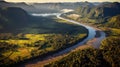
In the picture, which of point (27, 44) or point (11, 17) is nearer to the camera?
point (27, 44)

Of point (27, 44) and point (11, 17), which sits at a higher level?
point (11, 17)

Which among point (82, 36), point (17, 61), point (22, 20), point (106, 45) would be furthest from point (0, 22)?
point (106, 45)

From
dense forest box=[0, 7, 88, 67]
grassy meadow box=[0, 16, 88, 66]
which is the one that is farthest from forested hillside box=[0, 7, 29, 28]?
grassy meadow box=[0, 16, 88, 66]

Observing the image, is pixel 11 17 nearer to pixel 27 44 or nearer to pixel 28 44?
pixel 27 44

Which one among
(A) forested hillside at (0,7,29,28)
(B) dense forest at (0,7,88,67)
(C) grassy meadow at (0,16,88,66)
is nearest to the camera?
(B) dense forest at (0,7,88,67)

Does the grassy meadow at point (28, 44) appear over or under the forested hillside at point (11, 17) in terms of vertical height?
under

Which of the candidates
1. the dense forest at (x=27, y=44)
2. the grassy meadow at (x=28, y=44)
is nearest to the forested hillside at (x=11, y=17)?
the dense forest at (x=27, y=44)

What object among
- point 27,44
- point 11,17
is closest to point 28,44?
point 27,44

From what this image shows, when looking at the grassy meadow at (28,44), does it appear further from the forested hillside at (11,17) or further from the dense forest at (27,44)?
the forested hillside at (11,17)

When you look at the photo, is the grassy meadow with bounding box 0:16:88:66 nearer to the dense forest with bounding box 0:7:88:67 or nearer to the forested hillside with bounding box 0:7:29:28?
the dense forest with bounding box 0:7:88:67

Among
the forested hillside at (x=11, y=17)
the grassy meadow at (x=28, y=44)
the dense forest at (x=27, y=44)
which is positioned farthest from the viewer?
the forested hillside at (x=11, y=17)

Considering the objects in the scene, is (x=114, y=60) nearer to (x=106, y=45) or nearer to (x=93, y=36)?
(x=106, y=45)
